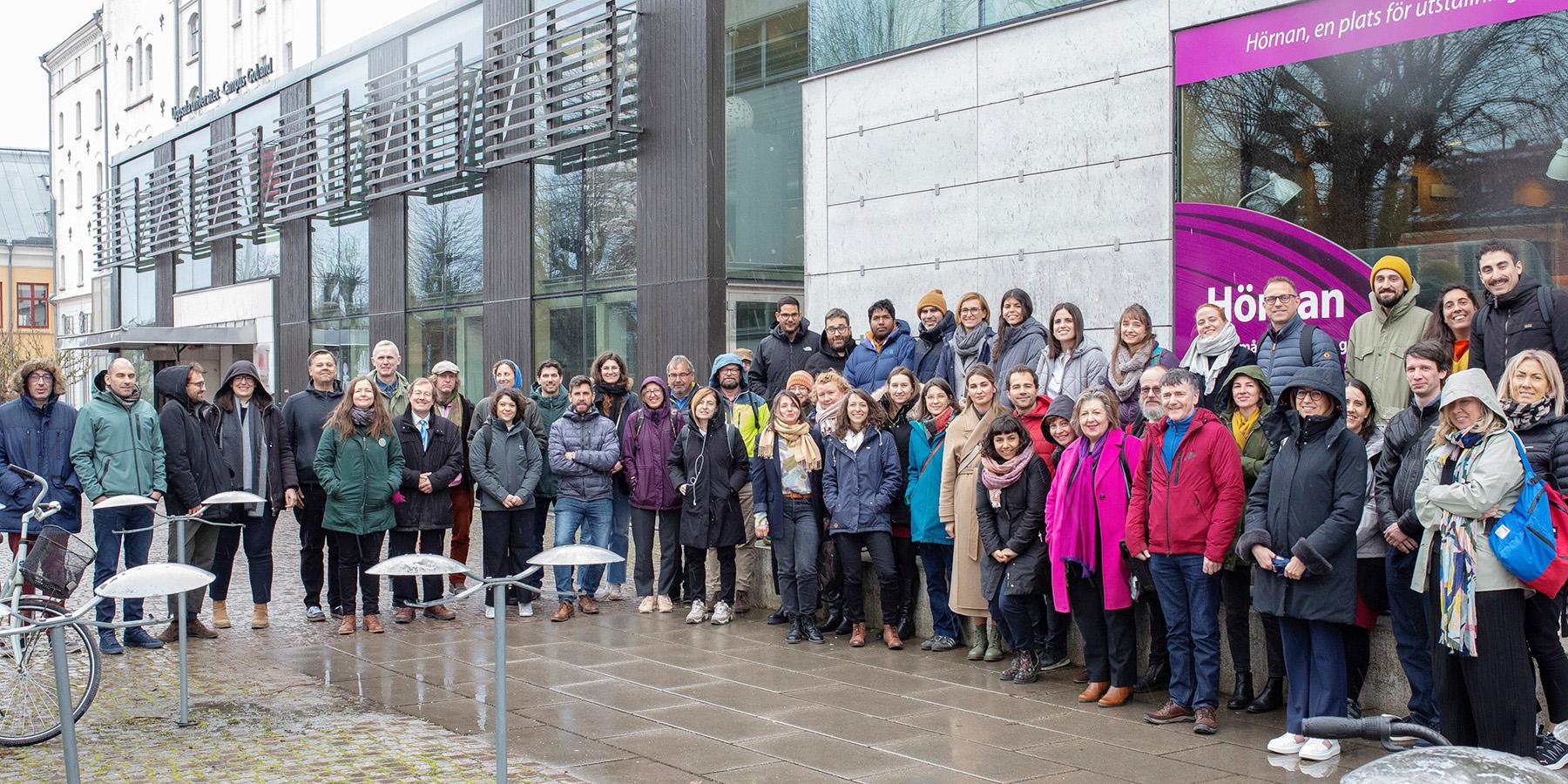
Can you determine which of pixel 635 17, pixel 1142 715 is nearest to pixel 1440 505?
pixel 1142 715

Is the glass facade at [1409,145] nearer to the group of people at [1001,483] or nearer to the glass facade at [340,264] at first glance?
the group of people at [1001,483]

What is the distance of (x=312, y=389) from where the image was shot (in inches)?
444

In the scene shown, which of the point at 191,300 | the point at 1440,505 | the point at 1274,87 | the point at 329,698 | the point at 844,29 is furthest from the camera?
the point at 191,300

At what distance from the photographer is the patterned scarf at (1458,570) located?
6.00 m

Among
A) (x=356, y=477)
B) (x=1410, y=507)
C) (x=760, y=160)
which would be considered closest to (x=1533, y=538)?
(x=1410, y=507)

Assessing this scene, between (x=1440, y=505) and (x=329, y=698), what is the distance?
603cm

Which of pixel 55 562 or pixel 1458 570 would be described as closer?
pixel 1458 570

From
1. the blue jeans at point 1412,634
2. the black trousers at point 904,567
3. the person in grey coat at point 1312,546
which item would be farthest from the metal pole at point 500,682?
the black trousers at point 904,567

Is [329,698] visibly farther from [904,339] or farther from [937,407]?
[904,339]

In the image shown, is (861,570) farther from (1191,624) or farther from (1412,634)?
(1412,634)

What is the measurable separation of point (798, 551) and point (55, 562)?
470 centimetres

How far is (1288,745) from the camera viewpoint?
6.73 meters

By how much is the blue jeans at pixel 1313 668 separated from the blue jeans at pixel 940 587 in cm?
286

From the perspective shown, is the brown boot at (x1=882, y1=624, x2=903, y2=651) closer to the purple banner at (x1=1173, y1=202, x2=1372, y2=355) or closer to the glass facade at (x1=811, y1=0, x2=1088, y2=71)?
the purple banner at (x1=1173, y1=202, x2=1372, y2=355)
